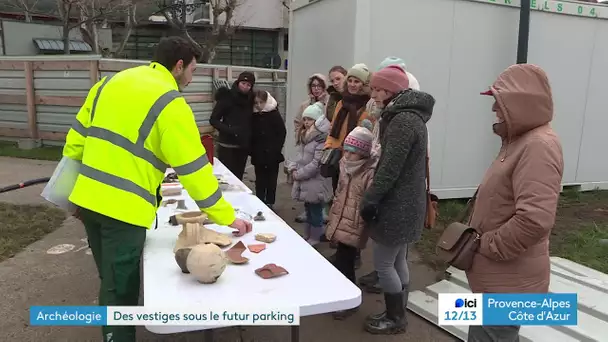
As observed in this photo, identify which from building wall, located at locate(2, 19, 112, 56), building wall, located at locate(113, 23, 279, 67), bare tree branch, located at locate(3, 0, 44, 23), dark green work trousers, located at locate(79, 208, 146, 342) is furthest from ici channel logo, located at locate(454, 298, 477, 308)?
building wall, located at locate(113, 23, 279, 67)

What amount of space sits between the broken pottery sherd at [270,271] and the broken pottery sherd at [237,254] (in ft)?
0.47

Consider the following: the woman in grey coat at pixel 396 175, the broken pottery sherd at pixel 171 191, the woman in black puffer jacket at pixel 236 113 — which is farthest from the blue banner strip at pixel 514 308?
the woman in black puffer jacket at pixel 236 113

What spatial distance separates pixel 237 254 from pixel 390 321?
1.34 meters

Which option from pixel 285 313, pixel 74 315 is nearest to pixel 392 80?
pixel 285 313

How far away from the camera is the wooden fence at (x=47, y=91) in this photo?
360 inches

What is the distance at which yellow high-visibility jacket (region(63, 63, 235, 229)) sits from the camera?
213cm

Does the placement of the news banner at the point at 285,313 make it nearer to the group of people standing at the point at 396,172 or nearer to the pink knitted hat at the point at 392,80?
the group of people standing at the point at 396,172

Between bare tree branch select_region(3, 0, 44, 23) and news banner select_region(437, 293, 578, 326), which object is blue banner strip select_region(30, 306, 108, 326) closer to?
news banner select_region(437, 293, 578, 326)

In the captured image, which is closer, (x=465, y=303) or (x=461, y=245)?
(x=461, y=245)

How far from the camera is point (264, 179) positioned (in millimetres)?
5551

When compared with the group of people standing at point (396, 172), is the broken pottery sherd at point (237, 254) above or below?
below

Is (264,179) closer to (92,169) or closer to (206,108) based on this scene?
(92,169)

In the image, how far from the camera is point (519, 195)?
74.7 inches

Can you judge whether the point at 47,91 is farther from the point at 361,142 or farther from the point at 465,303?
the point at 465,303
